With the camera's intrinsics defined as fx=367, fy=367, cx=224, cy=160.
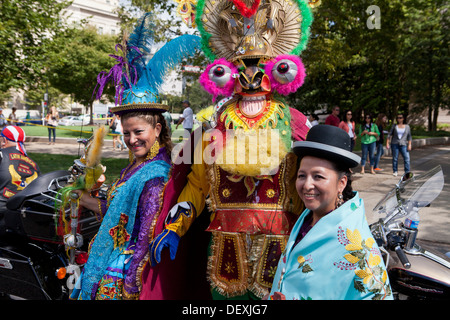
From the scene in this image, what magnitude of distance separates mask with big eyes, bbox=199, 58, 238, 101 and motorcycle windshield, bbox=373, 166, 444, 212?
4.87 feet

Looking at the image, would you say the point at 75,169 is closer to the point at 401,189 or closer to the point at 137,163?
the point at 137,163

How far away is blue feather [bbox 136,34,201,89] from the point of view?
8.68 feet

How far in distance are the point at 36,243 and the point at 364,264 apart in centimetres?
313

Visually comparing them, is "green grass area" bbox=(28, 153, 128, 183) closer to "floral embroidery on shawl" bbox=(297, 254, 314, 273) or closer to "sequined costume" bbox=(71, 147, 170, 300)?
"sequined costume" bbox=(71, 147, 170, 300)

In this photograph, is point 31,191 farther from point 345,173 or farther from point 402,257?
point 402,257

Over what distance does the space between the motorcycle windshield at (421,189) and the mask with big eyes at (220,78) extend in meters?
1.48

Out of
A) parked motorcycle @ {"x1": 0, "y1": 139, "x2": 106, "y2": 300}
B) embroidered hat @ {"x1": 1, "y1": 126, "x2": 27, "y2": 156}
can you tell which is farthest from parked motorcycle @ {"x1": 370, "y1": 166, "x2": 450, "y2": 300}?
embroidered hat @ {"x1": 1, "y1": 126, "x2": 27, "y2": 156}

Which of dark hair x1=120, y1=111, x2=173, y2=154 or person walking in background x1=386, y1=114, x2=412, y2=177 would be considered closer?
dark hair x1=120, y1=111, x2=173, y2=154

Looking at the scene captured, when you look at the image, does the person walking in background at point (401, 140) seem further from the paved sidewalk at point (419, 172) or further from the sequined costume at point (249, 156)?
the sequined costume at point (249, 156)

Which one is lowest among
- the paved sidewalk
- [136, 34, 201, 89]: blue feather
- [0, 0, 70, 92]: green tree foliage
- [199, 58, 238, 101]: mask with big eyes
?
the paved sidewalk

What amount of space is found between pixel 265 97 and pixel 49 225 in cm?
233

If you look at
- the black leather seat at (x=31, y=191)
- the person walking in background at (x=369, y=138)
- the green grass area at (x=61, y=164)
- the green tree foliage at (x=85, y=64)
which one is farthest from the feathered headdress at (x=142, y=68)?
the green tree foliage at (x=85, y=64)

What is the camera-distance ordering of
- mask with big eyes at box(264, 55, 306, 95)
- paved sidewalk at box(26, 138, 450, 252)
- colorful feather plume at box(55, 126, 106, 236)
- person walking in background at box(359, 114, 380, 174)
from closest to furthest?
1. mask with big eyes at box(264, 55, 306, 95)
2. colorful feather plume at box(55, 126, 106, 236)
3. paved sidewalk at box(26, 138, 450, 252)
4. person walking in background at box(359, 114, 380, 174)

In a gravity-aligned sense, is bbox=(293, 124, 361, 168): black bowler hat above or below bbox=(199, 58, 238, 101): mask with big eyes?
below
